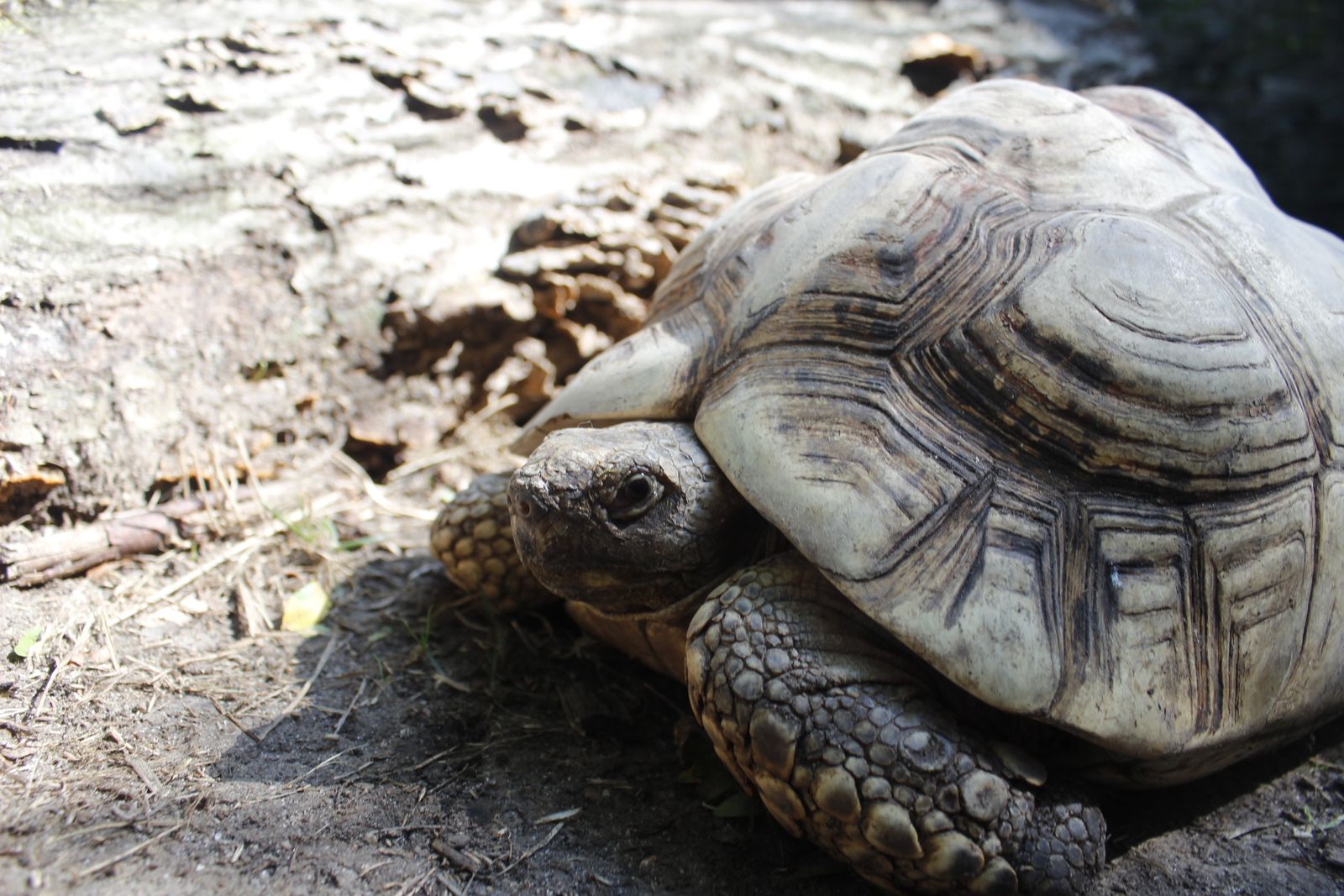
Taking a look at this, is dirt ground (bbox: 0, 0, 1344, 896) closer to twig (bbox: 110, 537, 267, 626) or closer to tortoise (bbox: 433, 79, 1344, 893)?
twig (bbox: 110, 537, 267, 626)

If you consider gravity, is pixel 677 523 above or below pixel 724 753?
above

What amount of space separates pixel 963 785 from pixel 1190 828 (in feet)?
2.31

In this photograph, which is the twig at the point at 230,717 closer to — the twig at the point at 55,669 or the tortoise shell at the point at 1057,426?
the twig at the point at 55,669

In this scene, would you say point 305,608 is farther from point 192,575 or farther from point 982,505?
point 982,505

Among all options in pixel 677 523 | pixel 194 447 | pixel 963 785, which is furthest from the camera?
pixel 194 447

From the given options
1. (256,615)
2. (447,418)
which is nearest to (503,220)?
(447,418)

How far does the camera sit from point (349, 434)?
3221mm

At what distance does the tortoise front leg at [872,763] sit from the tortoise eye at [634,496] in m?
0.28

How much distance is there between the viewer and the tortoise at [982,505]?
1.79 m

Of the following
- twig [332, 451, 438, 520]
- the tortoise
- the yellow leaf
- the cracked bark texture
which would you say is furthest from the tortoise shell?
the cracked bark texture

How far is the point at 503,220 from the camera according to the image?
134 inches

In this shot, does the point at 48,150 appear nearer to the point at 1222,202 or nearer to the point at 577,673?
the point at 577,673

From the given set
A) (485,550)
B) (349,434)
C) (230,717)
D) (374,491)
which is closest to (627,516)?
(485,550)

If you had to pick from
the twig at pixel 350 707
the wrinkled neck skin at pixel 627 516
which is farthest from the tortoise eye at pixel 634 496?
the twig at pixel 350 707
